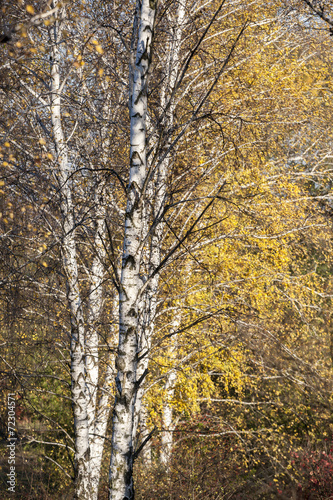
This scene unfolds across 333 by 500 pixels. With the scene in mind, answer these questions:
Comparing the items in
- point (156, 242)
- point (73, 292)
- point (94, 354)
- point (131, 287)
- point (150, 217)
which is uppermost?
point (150, 217)

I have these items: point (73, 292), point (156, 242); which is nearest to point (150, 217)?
point (156, 242)

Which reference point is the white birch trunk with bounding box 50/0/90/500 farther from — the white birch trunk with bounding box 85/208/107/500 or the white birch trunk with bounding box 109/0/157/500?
the white birch trunk with bounding box 109/0/157/500

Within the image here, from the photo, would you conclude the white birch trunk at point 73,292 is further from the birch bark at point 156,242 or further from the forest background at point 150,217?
the birch bark at point 156,242

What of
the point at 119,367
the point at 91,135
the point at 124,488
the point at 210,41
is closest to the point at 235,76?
the point at 210,41

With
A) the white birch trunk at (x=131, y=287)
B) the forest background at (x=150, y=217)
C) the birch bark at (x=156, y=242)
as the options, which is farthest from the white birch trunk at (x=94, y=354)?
the white birch trunk at (x=131, y=287)

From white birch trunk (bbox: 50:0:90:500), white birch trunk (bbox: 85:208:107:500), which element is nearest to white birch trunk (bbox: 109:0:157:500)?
white birch trunk (bbox: 50:0:90:500)

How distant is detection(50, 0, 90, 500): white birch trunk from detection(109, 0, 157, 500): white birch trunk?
5.84ft

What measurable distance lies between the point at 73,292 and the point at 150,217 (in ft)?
4.00

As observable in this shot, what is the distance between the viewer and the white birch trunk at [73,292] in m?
4.62

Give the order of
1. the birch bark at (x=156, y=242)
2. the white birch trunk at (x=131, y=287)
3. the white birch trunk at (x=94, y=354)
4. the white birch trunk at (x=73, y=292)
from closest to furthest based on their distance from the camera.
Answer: the white birch trunk at (x=131, y=287) → the birch bark at (x=156, y=242) → the white birch trunk at (x=73, y=292) → the white birch trunk at (x=94, y=354)

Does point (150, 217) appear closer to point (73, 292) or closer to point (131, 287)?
point (73, 292)

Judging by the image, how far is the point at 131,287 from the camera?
2936 millimetres

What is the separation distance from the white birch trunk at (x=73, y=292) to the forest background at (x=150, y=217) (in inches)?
0.8

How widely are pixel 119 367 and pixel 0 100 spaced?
3.56 m
